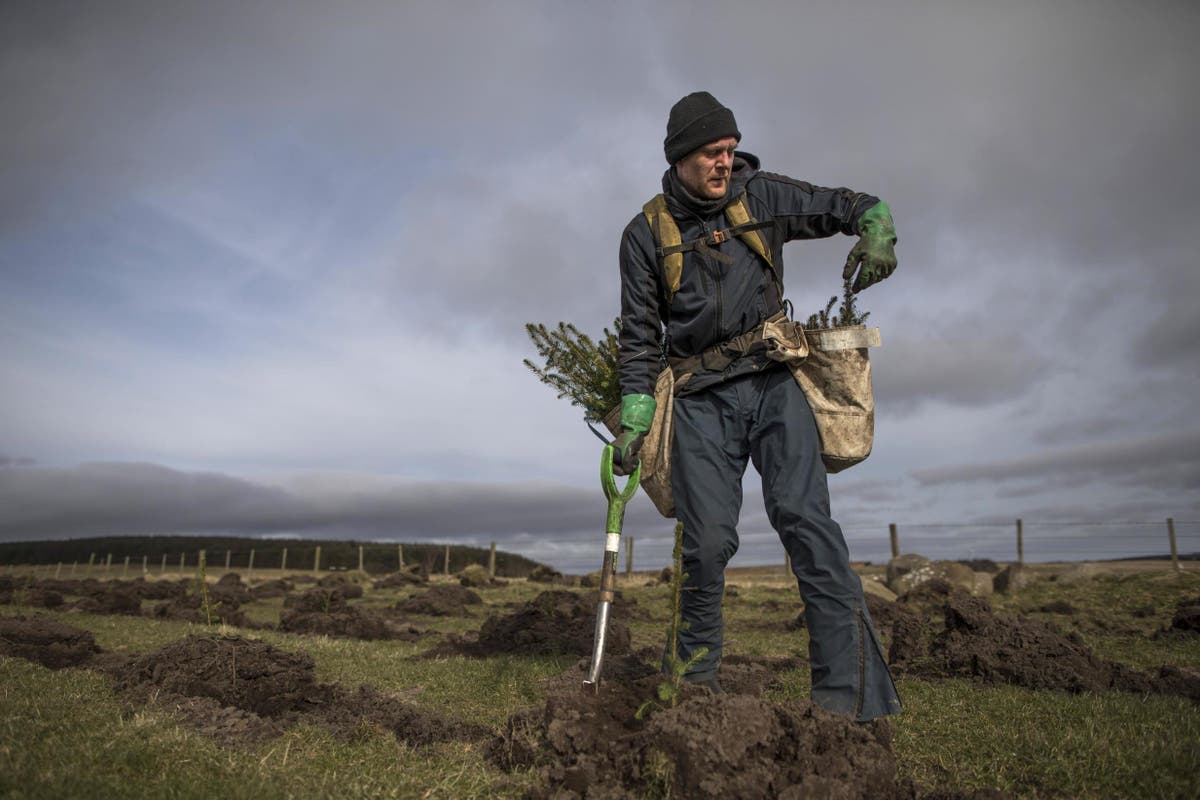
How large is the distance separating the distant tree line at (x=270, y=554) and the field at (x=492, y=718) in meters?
39.1

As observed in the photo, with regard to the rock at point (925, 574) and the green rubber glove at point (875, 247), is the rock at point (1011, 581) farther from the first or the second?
the green rubber glove at point (875, 247)

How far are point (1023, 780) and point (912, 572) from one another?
18.1m

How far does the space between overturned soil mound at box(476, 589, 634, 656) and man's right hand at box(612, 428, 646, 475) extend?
11.0 feet

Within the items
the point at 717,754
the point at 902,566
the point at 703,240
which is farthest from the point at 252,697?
the point at 902,566

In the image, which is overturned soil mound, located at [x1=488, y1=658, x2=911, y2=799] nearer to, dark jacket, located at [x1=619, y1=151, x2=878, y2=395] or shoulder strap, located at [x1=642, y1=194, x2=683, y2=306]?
dark jacket, located at [x1=619, y1=151, x2=878, y2=395]

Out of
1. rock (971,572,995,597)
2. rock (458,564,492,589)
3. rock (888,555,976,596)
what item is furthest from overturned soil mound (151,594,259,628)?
rock (971,572,995,597)

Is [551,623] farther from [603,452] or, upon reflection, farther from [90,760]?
[90,760]

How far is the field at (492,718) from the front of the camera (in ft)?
8.54

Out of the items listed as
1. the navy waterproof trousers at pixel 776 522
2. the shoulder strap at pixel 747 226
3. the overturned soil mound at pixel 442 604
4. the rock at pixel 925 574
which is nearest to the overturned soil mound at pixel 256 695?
the navy waterproof trousers at pixel 776 522

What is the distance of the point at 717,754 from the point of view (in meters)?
2.39

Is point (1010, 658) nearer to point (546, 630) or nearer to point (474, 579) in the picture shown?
point (546, 630)

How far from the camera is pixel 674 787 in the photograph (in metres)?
2.40

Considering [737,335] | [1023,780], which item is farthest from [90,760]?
[1023,780]

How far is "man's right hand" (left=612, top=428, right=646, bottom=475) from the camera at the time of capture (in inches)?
144
